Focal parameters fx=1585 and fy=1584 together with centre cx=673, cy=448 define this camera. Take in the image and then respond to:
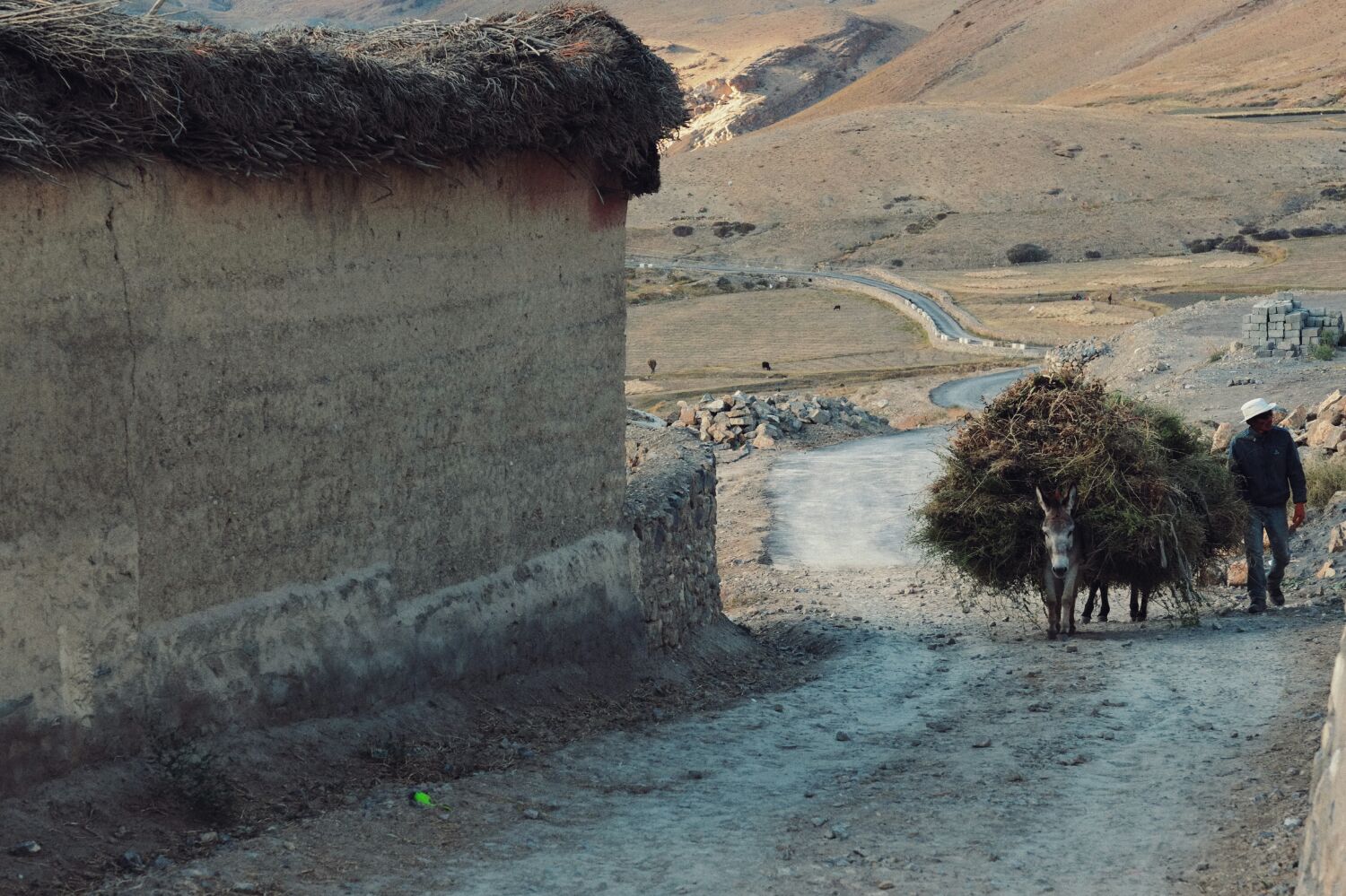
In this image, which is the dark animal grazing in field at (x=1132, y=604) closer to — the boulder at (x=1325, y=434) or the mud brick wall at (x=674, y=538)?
the mud brick wall at (x=674, y=538)

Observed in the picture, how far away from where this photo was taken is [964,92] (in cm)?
14275

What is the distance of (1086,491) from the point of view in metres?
12.3

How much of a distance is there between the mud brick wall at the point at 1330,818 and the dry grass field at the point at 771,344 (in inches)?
1410

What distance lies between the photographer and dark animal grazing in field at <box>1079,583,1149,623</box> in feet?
44.1

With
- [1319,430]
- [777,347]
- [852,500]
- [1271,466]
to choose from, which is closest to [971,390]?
[777,347]

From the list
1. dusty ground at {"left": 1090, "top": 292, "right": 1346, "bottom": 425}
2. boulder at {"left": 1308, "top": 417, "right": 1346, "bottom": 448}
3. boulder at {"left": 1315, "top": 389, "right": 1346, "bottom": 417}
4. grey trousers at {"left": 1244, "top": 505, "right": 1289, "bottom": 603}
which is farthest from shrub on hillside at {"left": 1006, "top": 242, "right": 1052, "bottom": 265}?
grey trousers at {"left": 1244, "top": 505, "right": 1289, "bottom": 603}

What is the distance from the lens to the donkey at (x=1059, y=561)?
482 inches

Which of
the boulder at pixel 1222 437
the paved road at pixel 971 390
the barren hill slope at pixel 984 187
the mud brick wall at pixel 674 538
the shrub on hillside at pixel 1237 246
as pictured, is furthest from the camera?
the barren hill slope at pixel 984 187

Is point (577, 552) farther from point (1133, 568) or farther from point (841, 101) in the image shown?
point (841, 101)

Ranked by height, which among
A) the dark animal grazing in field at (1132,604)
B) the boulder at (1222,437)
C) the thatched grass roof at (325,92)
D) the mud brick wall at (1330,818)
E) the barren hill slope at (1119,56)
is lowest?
the dark animal grazing in field at (1132,604)

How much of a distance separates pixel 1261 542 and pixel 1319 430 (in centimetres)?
731

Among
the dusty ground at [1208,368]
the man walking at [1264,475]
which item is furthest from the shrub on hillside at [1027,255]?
the man walking at [1264,475]

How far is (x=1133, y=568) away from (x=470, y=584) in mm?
6080

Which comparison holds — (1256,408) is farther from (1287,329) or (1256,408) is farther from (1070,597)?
(1287,329)
